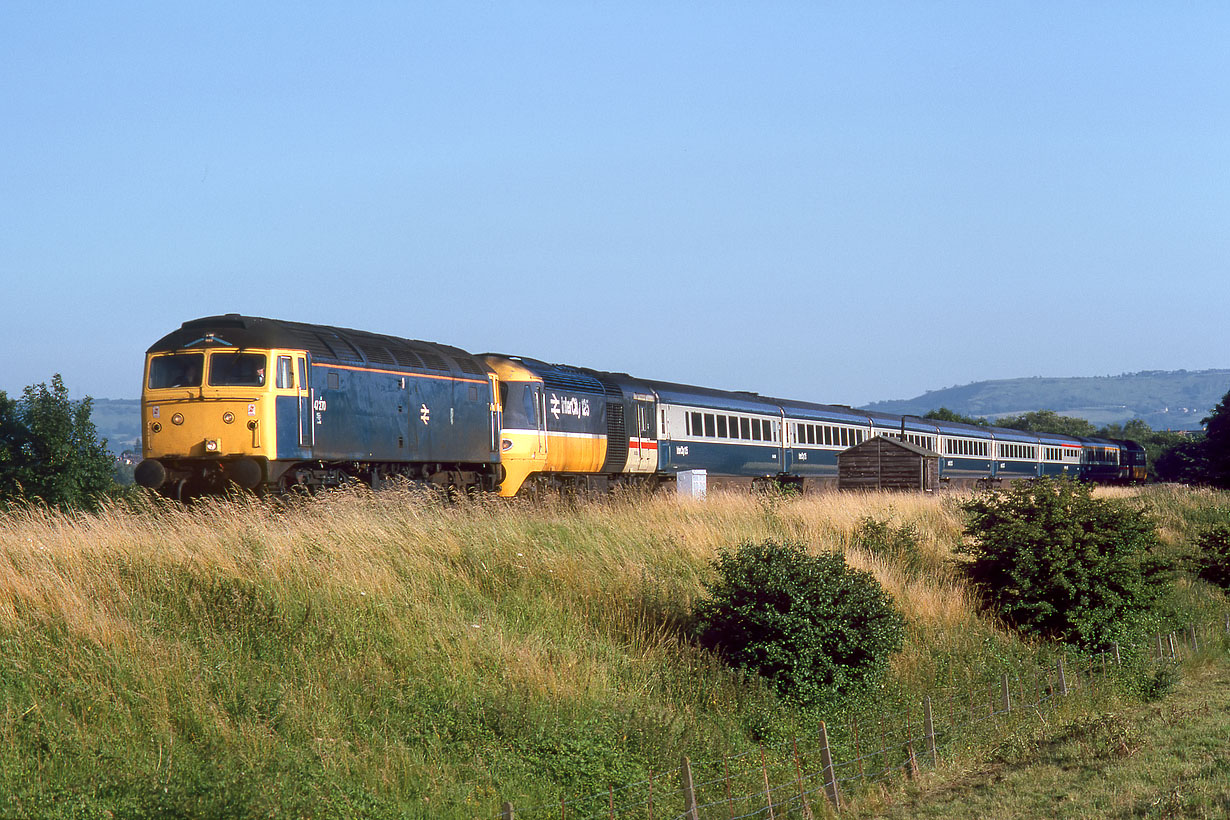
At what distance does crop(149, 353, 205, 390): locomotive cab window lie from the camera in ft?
62.9

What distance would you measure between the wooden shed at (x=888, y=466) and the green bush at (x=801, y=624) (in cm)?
2298

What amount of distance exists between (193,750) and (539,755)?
300 cm

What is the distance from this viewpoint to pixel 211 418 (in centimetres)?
1889

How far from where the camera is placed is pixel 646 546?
18.2m

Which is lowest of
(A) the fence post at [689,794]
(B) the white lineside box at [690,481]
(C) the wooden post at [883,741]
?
(C) the wooden post at [883,741]

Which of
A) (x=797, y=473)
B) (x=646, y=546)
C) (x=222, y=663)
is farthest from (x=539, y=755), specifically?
(x=797, y=473)

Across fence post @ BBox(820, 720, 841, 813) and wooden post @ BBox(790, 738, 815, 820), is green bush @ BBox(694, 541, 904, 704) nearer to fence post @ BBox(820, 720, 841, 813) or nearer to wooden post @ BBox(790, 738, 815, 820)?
wooden post @ BBox(790, 738, 815, 820)

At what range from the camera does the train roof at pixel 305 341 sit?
19.2m

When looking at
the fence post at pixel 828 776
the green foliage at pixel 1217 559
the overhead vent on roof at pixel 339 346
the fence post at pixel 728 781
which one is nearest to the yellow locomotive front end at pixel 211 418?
the overhead vent on roof at pixel 339 346

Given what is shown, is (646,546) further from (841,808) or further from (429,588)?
(841,808)

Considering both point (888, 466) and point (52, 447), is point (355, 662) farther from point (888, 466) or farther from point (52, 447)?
point (52, 447)

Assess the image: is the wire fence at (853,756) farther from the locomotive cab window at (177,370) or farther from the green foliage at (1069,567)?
the locomotive cab window at (177,370)

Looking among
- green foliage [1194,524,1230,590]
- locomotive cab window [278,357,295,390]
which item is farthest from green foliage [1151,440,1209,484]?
locomotive cab window [278,357,295,390]

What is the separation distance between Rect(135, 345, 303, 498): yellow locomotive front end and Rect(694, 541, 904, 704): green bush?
817 cm
